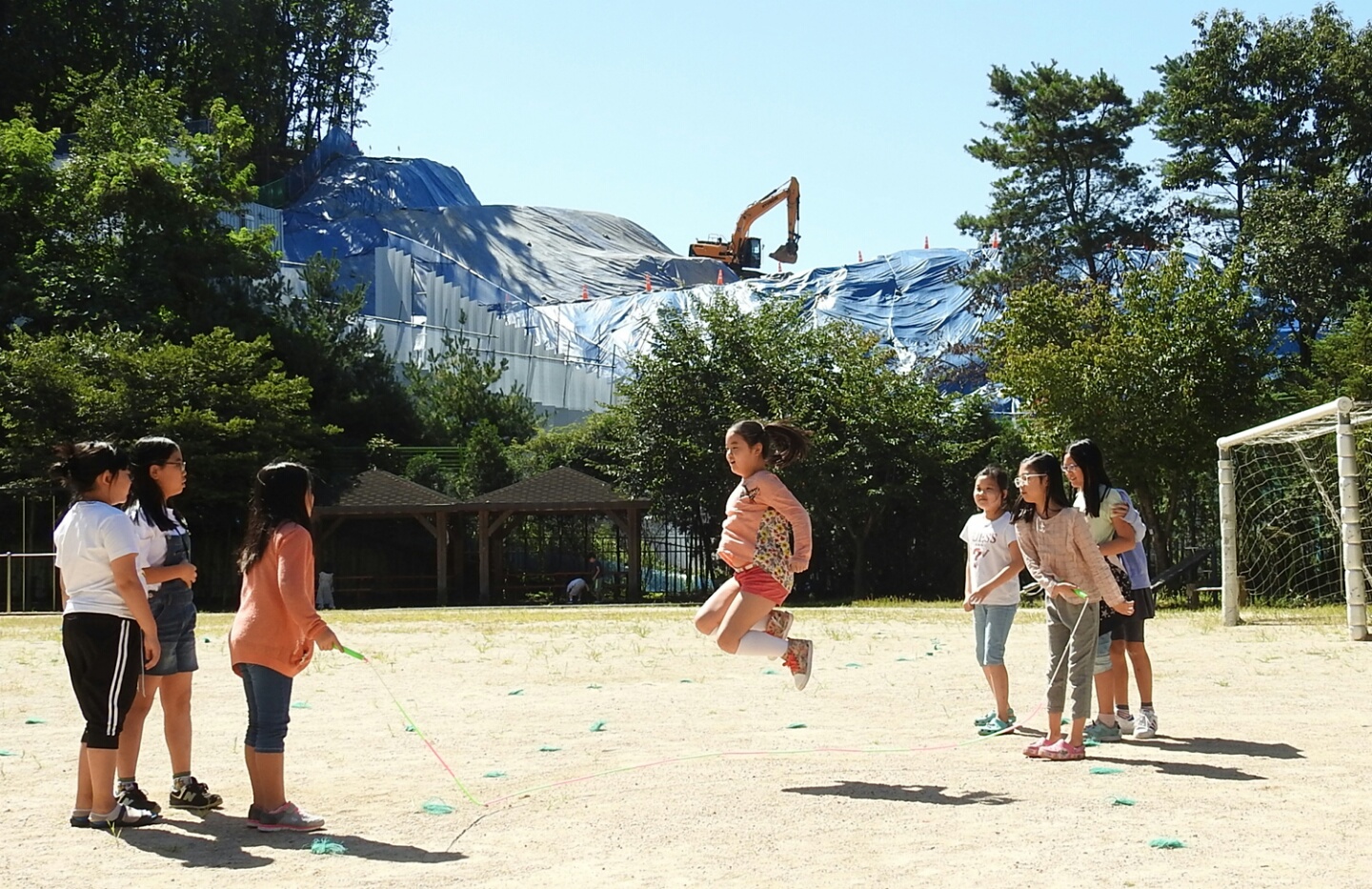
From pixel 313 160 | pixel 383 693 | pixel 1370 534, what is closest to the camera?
pixel 383 693

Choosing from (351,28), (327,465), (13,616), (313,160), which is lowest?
(13,616)

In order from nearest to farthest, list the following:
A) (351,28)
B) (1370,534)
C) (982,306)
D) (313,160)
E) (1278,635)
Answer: (1278,635) < (1370,534) < (982,306) < (351,28) < (313,160)

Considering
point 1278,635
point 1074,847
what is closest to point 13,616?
point 1278,635

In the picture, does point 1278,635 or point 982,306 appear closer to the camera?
point 1278,635

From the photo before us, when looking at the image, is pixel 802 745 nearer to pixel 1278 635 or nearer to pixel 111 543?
pixel 111 543

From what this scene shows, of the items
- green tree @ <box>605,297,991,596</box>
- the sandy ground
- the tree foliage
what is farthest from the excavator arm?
the sandy ground

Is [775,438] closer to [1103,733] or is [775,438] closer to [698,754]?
[698,754]

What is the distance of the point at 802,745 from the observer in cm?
786

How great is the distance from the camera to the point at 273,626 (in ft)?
19.0

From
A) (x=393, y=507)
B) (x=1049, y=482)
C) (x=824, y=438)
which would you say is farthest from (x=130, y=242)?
(x=1049, y=482)

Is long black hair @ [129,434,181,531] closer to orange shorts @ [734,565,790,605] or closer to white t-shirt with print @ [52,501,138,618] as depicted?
white t-shirt with print @ [52,501,138,618]

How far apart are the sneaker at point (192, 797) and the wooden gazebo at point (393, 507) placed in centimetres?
2560

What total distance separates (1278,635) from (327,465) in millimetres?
25997

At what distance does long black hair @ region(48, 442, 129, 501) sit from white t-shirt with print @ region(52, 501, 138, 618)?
8 centimetres
